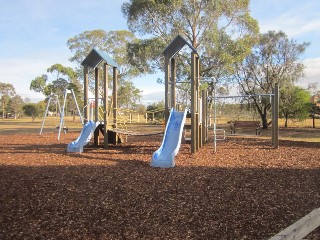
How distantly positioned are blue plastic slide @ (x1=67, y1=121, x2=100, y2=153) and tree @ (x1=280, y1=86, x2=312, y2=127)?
19.9m

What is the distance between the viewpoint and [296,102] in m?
27.2

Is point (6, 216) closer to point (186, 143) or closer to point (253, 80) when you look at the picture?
point (186, 143)

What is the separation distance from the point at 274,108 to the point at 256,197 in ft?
23.8

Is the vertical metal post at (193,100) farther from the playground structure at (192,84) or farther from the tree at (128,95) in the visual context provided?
the tree at (128,95)

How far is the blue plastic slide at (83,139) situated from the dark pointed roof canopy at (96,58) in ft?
8.25

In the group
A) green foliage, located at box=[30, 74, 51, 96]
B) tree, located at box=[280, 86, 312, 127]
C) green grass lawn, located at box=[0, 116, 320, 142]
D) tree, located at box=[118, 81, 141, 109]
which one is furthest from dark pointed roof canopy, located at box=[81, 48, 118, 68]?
green foliage, located at box=[30, 74, 51, 96]

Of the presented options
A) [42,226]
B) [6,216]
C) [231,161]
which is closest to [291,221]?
[42,226]

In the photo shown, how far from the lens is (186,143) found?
13945mm

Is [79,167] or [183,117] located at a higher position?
[183,117]

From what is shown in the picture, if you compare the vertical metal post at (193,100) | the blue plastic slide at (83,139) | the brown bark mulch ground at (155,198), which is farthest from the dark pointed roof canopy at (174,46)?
the brown bark mulch ground at (155,198)

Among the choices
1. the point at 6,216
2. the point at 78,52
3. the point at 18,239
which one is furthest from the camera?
the point at 78,52

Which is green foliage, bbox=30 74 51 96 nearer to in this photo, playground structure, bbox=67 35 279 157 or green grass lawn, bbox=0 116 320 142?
green grass lawn, bbox=0 116 320 142

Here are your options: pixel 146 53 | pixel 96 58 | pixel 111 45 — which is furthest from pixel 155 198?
pixel 111 45

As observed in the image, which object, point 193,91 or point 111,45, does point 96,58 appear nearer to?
point 193,91
